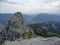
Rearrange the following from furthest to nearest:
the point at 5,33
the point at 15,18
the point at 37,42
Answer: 1. the point at 15,18
2. the point at 5,33
3. the point at 37,42

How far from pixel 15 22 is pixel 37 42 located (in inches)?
280

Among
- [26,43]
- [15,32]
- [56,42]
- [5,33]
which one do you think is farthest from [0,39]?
[56,42]

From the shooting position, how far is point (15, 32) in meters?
16.5

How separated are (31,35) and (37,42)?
18.9 feet

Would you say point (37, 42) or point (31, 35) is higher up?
point (37, 42)

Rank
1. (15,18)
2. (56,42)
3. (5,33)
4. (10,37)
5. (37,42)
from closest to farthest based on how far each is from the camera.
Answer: (56,42)
(37,42)
(10,37)
(5,33)
(15,18)

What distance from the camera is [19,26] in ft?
57.0

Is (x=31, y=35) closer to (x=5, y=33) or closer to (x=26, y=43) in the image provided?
(x=5, y=33)

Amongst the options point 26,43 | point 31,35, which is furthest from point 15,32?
point 26,43

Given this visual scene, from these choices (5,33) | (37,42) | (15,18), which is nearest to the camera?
(37,42)

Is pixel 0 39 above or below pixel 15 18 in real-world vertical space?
below

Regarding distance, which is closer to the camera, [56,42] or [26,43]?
[56,42]

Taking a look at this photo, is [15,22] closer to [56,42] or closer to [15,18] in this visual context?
[15,18]

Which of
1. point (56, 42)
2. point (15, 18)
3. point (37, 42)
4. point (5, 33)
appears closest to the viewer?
point (56, 42)
